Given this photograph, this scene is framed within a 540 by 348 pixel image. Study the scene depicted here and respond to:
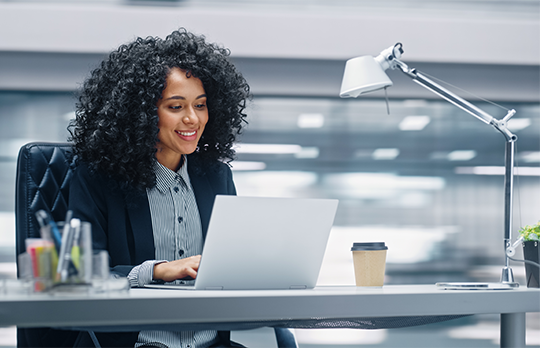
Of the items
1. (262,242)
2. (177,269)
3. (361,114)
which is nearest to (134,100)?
(177,269)

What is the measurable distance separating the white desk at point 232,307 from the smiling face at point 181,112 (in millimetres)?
669

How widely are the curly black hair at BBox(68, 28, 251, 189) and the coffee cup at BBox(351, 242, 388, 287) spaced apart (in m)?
0.59

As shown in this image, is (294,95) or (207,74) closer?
(207,74)

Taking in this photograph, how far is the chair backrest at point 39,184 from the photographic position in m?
1.16

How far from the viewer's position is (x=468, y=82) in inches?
143

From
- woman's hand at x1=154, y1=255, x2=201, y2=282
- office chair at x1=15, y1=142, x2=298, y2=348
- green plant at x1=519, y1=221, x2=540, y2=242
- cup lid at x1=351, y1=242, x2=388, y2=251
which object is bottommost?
woman's hand at x1=154, y1=255, x2=201, y2=282

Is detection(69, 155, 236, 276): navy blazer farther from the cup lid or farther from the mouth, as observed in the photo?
the cup lid

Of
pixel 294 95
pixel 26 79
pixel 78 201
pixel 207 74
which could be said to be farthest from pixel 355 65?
pixel 26 79

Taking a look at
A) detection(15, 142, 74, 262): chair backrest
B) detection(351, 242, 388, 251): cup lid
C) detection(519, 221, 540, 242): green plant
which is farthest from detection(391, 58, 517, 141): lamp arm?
detection(15, 142, 74, 262): chair backrest

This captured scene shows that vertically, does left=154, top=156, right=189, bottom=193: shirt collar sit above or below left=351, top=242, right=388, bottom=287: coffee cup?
above

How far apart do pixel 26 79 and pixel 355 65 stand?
114 inches

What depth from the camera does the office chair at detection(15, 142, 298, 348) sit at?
1.10m

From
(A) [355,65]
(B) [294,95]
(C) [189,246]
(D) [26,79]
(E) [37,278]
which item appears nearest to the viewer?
→ (E) [37,278]

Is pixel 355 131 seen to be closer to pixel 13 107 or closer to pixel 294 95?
pixel 294 95
